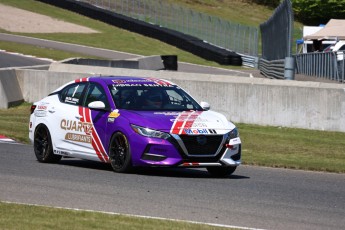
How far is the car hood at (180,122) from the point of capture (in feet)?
43.9

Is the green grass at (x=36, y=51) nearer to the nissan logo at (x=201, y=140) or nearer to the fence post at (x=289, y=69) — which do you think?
the fence post at (x=289, y=69)

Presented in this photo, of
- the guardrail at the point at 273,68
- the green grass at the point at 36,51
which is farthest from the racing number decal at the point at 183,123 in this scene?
the green grass at the point at 36,51

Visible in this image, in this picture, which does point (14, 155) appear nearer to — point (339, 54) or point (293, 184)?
point (293, 184)

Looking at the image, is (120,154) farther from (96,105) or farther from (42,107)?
(42,107)

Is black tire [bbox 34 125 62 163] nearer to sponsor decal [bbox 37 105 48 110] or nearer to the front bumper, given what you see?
sponsor decal [bbox 37 105 48 110]

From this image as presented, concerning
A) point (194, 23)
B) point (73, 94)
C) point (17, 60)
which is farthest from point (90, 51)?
point (73, 94)

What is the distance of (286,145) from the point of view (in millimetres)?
19500

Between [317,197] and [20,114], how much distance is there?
14.3m

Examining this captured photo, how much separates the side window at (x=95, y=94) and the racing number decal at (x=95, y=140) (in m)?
0.16

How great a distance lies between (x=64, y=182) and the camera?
12500 millimetres

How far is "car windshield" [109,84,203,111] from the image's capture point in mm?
14258

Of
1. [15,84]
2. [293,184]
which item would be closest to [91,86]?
[293,184]

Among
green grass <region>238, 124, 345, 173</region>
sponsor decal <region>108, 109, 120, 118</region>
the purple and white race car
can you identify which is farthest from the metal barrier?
sponsor decal <region>108, 109, 120, 118</region>

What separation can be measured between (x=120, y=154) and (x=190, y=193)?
6.98 feet
